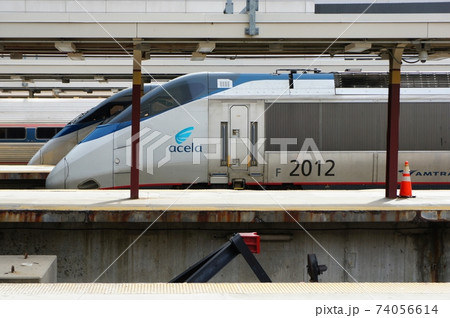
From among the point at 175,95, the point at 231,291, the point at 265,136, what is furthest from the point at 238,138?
the point at 231,291

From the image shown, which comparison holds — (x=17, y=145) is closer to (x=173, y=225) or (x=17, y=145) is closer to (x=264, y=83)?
(x=264, y=83)

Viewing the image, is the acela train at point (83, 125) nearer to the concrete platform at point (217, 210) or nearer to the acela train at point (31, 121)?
the acela train at point (31, 121)

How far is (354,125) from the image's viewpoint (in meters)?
11.9

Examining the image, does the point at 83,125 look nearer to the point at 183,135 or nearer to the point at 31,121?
the point at 183,135

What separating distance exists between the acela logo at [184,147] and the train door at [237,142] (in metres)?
0.38

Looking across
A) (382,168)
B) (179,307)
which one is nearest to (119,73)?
(382,168)

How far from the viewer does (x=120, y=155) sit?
11.4 metres

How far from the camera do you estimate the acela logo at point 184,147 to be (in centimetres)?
1162

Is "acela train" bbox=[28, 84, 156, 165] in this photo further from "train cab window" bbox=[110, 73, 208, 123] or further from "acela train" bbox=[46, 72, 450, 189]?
"acela train" bbox=[46, 72, 450, 189]

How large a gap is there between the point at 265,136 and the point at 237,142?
0.64 meters

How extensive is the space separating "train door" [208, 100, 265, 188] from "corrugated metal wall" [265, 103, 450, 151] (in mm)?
268

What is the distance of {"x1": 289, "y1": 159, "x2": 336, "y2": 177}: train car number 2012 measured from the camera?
11758 mm

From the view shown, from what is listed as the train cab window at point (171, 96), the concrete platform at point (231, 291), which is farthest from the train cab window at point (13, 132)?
the concrete platform at point (231, 291)

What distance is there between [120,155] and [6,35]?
4184 mm
